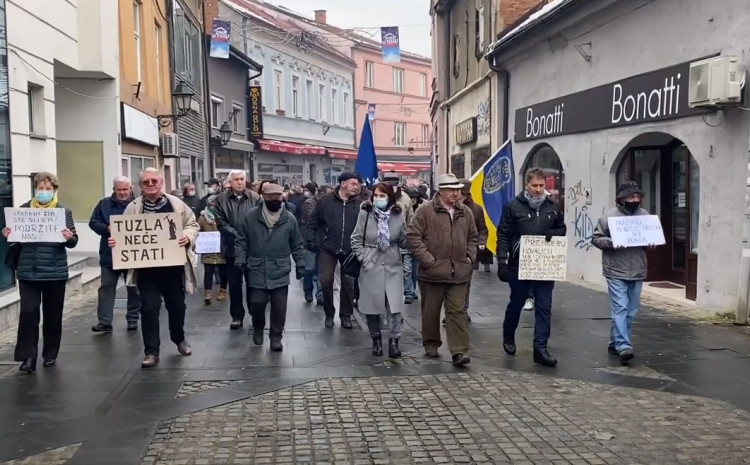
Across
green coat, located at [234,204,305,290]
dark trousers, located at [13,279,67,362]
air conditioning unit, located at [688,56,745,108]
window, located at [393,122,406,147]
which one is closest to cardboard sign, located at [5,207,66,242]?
dark trousers, located at [13,279,67,362]

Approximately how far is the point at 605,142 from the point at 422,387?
7.38m

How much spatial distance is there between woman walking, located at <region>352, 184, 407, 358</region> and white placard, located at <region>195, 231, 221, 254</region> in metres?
3.36

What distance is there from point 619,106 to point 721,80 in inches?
116

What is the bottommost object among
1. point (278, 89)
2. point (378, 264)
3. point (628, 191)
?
point (378, 264)

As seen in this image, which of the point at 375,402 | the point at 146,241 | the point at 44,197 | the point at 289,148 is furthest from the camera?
the point at 289,148

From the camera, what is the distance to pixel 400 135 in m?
56.8

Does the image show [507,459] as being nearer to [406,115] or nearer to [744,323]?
[744,323]

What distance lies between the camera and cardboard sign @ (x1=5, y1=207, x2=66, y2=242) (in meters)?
6.94

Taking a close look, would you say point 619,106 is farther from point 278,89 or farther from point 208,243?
point 278,89

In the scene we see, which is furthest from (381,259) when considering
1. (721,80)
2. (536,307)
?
(721,80)

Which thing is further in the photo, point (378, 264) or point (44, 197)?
point (378, 264)

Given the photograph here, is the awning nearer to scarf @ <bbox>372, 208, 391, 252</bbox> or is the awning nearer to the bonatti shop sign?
the bonatti shop sign

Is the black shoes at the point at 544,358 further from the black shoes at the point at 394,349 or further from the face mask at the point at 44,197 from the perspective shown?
the face mask at the point at 44,197

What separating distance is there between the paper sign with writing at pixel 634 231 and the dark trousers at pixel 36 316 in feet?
17.1
